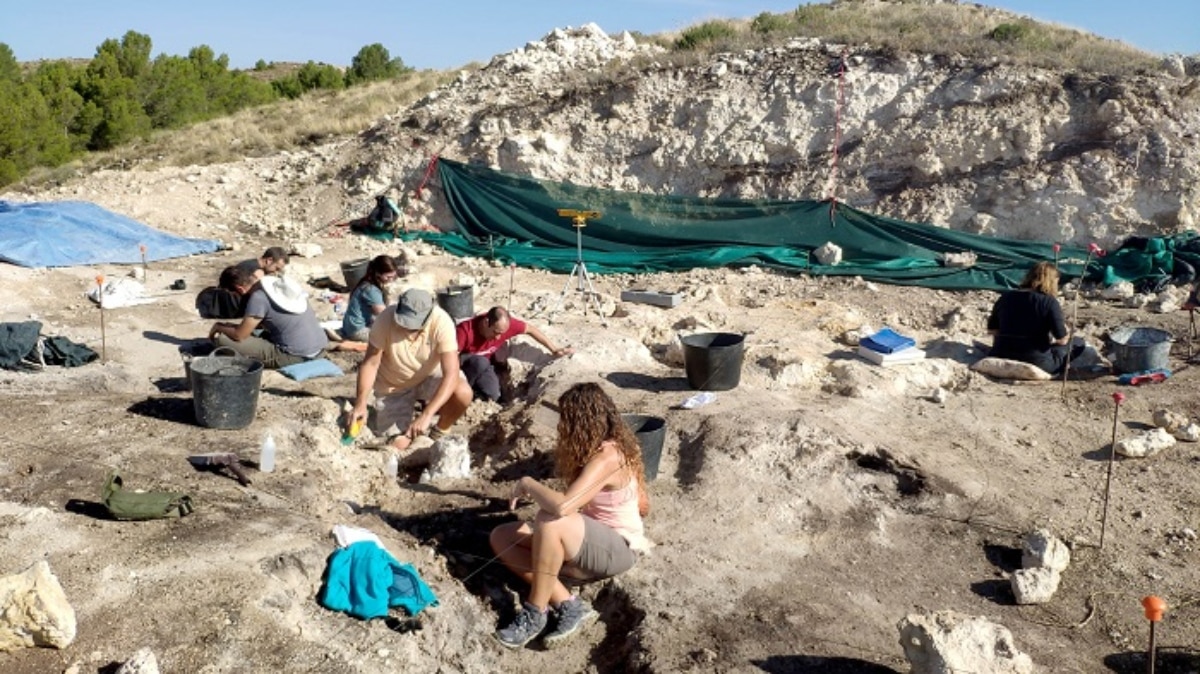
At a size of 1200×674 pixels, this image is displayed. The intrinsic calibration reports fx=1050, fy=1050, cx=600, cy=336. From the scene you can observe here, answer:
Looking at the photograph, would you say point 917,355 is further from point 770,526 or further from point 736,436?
point 770,526

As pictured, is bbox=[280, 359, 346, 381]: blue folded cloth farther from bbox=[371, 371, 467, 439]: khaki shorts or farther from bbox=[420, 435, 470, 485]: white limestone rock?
bbox=[420, 435, 470, 485]: white limestone rock

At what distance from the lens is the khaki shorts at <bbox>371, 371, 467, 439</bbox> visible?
7.12 metres

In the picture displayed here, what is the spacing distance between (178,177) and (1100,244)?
44.3ft

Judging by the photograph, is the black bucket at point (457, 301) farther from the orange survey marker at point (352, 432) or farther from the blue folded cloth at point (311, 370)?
the orange survey marker at point (352, 432)

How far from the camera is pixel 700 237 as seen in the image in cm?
1341

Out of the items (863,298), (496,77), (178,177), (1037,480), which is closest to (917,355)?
(1037,480)

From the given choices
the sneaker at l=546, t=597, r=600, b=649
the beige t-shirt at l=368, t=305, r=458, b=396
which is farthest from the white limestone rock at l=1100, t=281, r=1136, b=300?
the sneaker at l=546, t=597, r=600, b=649

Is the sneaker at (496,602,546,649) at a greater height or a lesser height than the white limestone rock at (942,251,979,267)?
lesser

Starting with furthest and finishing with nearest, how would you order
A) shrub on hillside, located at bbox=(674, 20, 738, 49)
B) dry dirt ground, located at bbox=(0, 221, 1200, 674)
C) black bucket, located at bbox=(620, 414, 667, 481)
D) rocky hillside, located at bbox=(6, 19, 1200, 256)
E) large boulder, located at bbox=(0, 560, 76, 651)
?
shrub on hillside, located at bbox=(674, 20, 738, 49) < rocky hillside, located at bbox=(6, 19, 1200, 256) < black bucket, located at bbox=(620, 414, 667, 481) < dry dirt ground, located at bbox=(0, 221, 1200, 674) < large boulder, located at bbox=(0, 560, 76, 651)

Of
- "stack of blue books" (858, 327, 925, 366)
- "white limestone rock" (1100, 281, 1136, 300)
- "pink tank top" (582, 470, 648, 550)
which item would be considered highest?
"white limestone rock" (1100, 281, 1136, 300)

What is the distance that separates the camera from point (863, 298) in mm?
11711

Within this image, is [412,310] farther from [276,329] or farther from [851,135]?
[851,135]

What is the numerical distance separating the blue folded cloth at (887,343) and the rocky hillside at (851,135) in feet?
19.3

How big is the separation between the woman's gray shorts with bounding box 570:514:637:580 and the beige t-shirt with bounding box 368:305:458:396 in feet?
6.88
